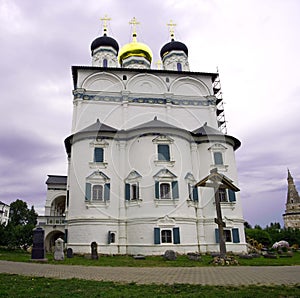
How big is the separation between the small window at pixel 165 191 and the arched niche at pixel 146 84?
34.3 ft

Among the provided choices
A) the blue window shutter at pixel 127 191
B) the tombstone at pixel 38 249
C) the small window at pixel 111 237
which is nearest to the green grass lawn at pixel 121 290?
the tombstone at pixel 38 249

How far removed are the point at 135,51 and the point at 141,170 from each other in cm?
1677

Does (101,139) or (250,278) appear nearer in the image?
(250,278)

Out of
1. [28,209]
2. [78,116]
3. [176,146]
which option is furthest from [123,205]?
[28,209]

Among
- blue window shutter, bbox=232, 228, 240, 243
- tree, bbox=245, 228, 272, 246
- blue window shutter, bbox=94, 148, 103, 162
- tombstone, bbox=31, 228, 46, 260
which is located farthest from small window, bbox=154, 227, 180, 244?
tree, bbox=245, 228, 272, 246

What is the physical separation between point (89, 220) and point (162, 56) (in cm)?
2151

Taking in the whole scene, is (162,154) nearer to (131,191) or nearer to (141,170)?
(141,170)

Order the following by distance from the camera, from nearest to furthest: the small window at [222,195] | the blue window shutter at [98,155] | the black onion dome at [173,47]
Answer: the blue window shutter at [98,155] < the small window at [222,195] < the black onion dome at [173,47]

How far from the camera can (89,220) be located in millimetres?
21328

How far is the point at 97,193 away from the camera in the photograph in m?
22.3

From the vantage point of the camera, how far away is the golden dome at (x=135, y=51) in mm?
33456

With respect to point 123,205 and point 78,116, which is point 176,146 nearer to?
point 123,205

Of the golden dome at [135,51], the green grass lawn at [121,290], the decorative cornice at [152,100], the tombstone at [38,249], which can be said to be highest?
the golden dome at [135,51]

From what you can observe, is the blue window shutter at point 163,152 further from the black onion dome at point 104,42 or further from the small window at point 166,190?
the black onion dome at point 104,42
